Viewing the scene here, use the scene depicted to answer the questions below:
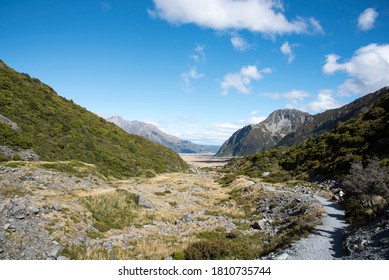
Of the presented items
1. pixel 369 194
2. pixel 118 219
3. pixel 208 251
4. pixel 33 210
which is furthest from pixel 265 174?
pixel 33 210

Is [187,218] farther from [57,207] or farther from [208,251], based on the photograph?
[57,207]

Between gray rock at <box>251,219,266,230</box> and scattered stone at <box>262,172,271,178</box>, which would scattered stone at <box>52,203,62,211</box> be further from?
scattered stone at <box>262,172,271,178</box>

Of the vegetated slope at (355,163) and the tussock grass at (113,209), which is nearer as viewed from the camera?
the vegetated slope at (355,163)

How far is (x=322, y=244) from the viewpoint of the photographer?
17.1 metres

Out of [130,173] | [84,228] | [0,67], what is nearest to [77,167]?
[130,173]

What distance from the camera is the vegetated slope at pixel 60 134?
48.8 metres

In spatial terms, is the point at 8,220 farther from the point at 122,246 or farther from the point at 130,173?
the point at 130,173

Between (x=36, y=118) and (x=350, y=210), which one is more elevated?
(x=36, y=118)

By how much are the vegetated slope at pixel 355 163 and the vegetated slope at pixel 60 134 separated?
1203 inches

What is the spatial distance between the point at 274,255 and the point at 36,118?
54626 millimetres

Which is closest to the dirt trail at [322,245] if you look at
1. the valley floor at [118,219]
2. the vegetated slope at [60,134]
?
the valley floor at [118,219]

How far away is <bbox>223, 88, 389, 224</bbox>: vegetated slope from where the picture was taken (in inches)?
843

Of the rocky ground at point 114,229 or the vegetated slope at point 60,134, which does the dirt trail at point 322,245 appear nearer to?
the rocky ground at point 114,229
